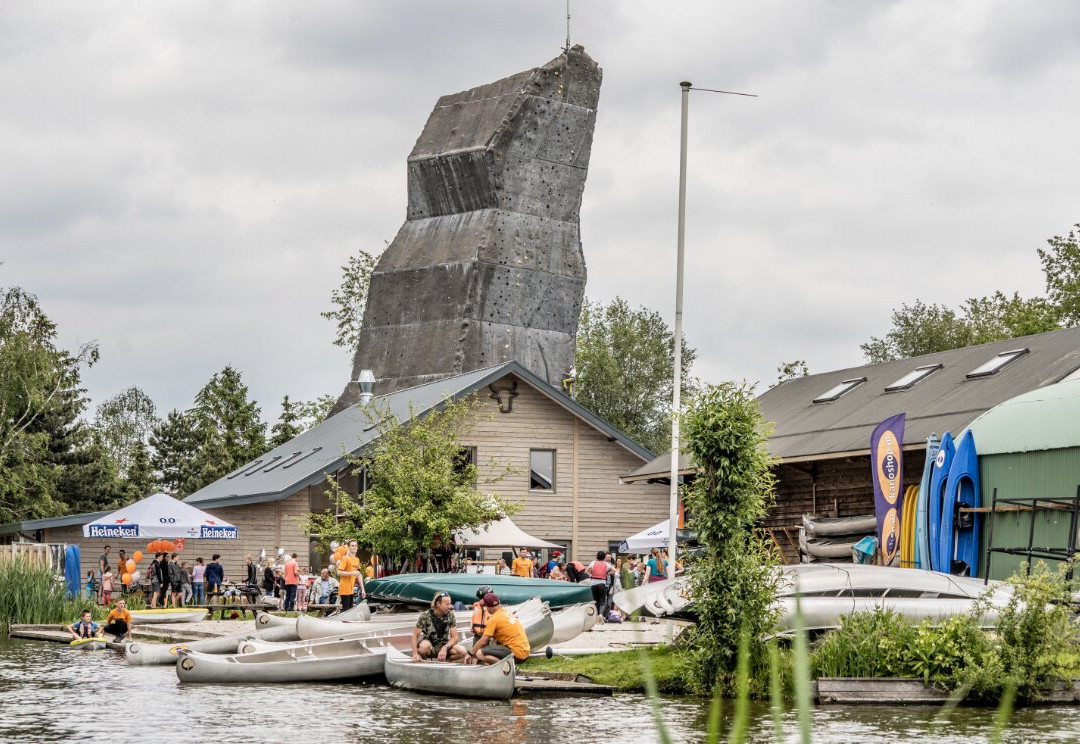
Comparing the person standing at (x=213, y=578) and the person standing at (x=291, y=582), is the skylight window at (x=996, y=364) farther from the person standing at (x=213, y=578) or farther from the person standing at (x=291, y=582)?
the person standing at (x=213, y=578)

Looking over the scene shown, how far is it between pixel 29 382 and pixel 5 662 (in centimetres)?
3832

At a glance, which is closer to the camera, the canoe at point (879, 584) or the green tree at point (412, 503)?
the canoe at point (879, 584)

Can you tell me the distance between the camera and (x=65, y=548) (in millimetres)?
41375

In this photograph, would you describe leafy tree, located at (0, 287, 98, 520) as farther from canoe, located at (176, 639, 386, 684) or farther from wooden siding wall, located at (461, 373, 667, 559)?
canoe, located at (176, 639, 386, 684)

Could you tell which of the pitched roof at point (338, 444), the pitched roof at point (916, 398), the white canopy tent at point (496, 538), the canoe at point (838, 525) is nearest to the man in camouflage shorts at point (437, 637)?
the pitched roof at point (916, 398)

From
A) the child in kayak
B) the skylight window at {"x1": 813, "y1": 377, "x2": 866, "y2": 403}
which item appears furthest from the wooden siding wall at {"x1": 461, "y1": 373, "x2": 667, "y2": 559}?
the child in kayak

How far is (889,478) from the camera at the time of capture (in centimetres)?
2939

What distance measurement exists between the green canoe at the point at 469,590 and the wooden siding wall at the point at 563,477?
762 inches

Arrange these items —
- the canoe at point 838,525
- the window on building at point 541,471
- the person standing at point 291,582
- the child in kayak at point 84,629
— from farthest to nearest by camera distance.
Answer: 1. the window on building at point 541,471
2. the person standing at point 291,582
3. the canoe at point 838,525
4. the child in kayak at point 84,629

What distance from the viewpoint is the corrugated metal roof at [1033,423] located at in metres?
26.8

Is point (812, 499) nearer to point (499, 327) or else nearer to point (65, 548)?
point (65, 548)

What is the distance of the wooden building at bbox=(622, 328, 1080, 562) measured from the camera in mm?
30969

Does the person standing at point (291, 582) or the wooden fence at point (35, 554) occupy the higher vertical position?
the wooden fence at point (35, 554)

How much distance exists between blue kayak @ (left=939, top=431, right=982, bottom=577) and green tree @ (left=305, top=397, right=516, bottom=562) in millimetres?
12630
